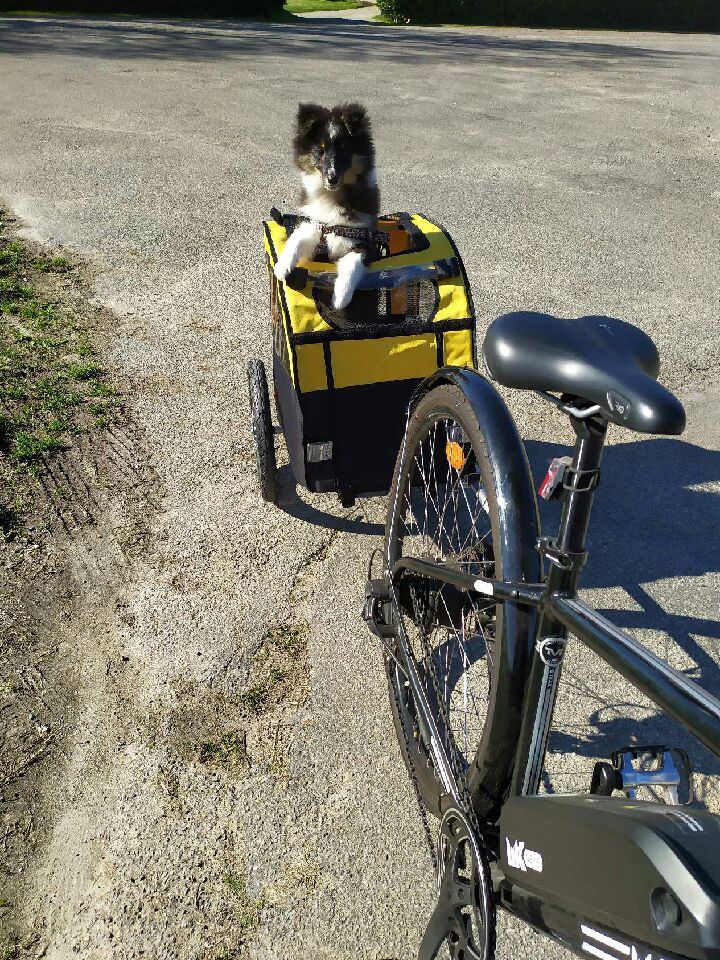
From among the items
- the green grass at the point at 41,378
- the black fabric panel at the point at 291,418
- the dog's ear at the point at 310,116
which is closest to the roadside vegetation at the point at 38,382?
the green grass at the point at 41,378

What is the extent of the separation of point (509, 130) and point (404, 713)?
919 centimetres

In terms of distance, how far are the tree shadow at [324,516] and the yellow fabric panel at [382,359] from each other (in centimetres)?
73

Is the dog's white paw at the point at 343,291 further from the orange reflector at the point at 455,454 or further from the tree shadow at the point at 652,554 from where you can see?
Result: the tree shadow at the point at 652,554

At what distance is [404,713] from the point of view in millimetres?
2717

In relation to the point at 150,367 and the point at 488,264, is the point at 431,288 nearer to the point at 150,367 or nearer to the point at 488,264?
the point at 150,367

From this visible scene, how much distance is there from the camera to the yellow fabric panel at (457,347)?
3.44m

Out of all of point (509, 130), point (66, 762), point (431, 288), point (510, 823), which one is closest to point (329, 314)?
point (431, 288)

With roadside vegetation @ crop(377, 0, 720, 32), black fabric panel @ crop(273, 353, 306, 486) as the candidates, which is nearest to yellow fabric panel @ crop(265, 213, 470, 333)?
black fabric panel @ crop(273, 353, 306, 486)

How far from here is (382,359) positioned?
11.3ft

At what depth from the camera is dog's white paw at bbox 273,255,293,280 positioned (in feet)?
11.4

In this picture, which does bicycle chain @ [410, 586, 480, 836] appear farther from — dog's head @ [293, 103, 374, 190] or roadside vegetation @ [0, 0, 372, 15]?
roadside vegetation @ [0, 0, 372, 15]

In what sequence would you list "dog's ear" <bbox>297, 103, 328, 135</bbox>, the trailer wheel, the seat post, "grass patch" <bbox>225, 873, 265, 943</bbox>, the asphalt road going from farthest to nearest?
"dog's ear" <bbox>297, 103, 328, 135</bbox> → the trailer wheel → the asphalt road → "grass patch" <bbox>225, 873, 265, 943</bbox> → the seat post

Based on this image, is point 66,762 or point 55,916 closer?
point 55,916

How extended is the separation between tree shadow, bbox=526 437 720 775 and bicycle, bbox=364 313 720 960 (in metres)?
0.63
